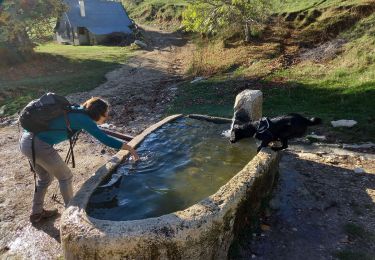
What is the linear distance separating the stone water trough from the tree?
14.7m

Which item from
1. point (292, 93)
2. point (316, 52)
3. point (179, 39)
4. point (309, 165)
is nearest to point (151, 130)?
point (309, 165)

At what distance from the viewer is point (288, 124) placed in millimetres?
6141

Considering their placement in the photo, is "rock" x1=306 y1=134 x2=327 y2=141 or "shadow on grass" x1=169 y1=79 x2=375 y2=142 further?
"shadow on grass" x1=169 y1=79 x2=375 y2=142

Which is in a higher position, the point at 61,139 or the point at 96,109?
the point at 96,109

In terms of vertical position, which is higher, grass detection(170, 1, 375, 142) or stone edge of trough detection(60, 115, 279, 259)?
stone edge of trough detection(60, 115, 279, 259)

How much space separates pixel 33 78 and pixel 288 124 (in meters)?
15.4

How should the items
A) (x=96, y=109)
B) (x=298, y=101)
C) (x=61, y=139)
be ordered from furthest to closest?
1. (x=298, y=101)
2. (x=61, y=139)
3. (x=96, y=109)

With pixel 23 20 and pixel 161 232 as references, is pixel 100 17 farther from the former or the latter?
pixel 161 232

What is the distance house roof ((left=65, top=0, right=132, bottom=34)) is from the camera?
3491 cm

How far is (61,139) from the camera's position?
16.9ft

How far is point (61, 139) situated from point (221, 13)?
49.6 feet

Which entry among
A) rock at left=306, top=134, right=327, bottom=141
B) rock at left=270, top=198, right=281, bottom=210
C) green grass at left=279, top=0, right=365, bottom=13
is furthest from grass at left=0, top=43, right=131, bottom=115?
green grass at left=279, top=0, right=365, bottom=13

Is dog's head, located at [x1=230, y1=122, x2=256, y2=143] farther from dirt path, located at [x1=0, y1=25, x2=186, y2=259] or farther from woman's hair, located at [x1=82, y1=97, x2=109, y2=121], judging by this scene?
dirt path, located at [x1=0, y1=25, x2=186, y2=259]

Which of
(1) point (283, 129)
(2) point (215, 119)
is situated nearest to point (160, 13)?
(2) point (215, 119)
